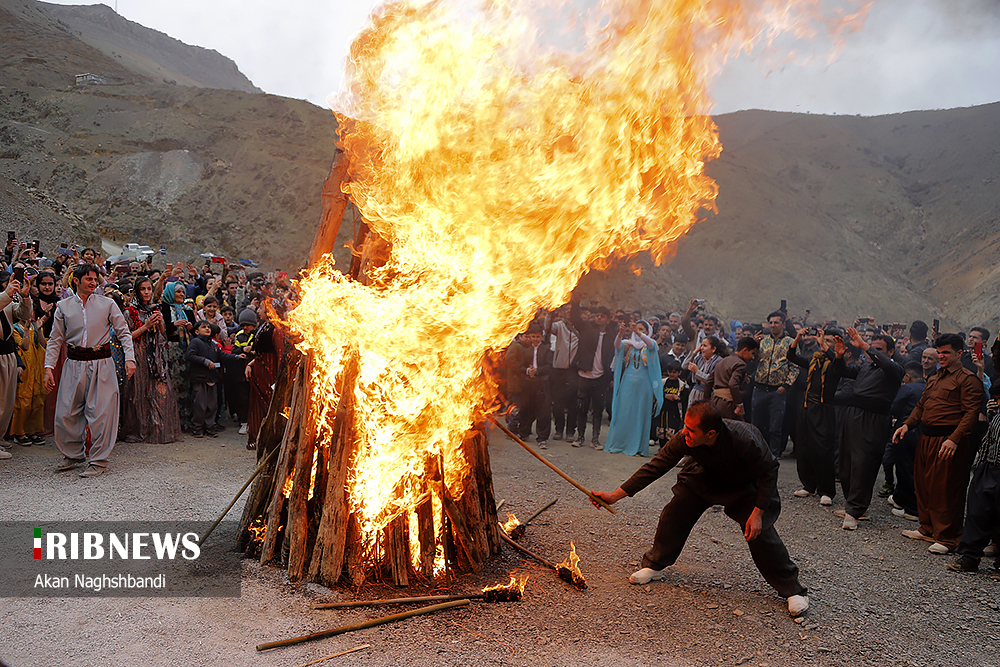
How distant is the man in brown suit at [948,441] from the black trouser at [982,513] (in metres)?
0.49

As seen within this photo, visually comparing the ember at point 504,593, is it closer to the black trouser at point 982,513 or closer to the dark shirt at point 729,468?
the dark shirt at point 729,468

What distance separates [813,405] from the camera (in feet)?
25.5

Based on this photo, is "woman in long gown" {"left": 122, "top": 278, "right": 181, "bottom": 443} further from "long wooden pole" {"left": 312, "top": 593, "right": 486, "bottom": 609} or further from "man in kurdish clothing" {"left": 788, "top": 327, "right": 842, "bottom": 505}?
"man in kurdish clothing" {"left": 788, "top": 327, "right": 842, "bottom": 505}

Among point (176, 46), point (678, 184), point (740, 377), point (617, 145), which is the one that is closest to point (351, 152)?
point (617, 145)

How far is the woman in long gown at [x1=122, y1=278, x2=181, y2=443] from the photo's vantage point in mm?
8305

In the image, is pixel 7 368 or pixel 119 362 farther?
pixel 119 362

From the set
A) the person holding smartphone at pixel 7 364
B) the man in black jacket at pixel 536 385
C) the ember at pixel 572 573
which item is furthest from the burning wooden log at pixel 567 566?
the person holding smartphone at pixel 7 364

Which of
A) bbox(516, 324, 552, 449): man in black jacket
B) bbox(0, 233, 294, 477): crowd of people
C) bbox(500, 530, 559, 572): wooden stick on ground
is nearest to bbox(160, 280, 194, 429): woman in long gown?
bbox(0, 233, 294, 477): crowd of people

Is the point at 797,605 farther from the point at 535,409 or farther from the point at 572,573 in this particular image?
the point at 535,409

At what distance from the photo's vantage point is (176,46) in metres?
110

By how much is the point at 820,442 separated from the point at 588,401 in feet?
13.1

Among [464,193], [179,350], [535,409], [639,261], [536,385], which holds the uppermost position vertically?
[639,261]

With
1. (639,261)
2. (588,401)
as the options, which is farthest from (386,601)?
(639,261)

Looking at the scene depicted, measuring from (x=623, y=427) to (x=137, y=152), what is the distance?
41.0 metres
